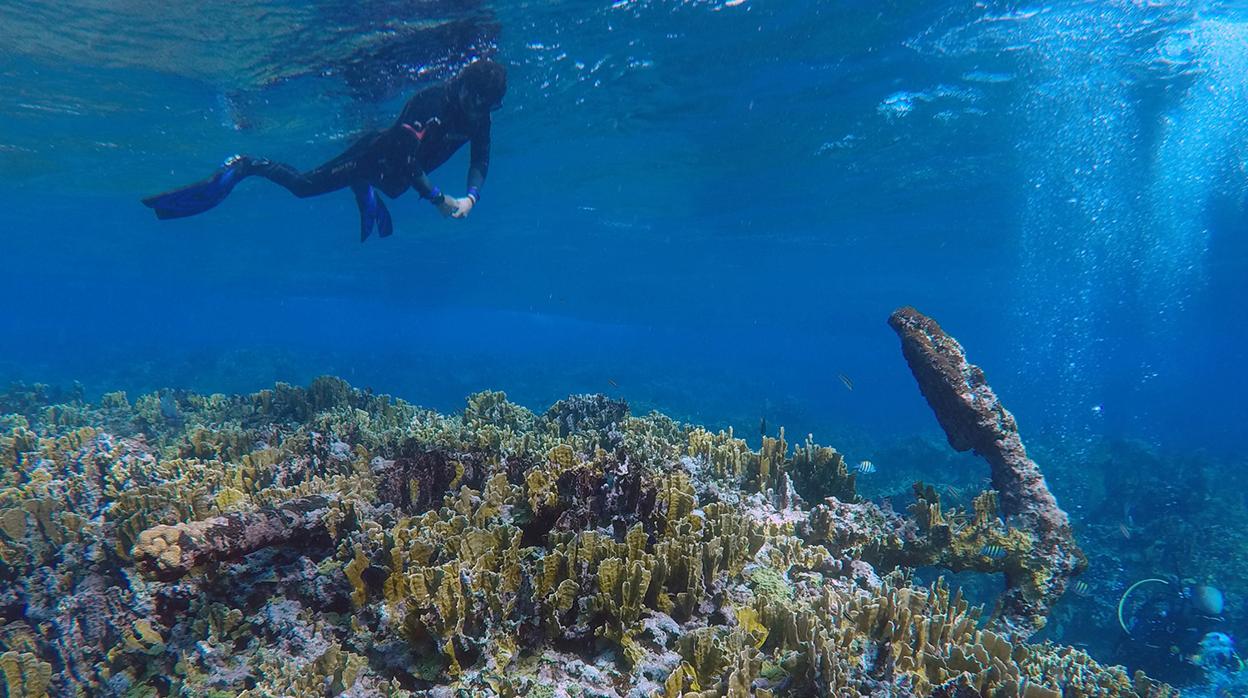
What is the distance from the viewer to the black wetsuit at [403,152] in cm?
1025

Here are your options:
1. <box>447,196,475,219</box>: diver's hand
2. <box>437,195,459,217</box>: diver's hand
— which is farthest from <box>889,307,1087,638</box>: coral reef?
<box>437,195,459,217</box>: diver's hand

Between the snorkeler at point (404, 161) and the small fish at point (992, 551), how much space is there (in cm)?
838

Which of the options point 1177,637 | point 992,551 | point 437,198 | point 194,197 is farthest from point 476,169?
point 1177,637

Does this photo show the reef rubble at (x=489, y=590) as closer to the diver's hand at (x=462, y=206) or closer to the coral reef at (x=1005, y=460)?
the coral reef at (x=1005, y=460)

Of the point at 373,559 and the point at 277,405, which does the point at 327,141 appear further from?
the point at 373,559

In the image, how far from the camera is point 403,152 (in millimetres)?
10453

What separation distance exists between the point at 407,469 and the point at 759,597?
3.26 metres

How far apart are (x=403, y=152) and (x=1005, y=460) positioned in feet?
35.1

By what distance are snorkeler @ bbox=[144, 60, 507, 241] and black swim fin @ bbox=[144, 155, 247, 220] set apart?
13 mm

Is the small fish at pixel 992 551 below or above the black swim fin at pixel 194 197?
below

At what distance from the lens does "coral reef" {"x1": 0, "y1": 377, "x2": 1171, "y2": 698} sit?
3.01 m

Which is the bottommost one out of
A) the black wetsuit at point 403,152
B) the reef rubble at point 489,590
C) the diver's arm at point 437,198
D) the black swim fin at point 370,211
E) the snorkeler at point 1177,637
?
the snorkeler at point 1177,637

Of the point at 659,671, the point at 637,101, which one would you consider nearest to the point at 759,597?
the point at 659,671

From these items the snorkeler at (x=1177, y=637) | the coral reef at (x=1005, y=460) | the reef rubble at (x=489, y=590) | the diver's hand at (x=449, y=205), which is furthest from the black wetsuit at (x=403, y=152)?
the snorkeler at (x=1177, y=637)
